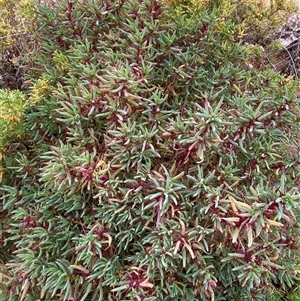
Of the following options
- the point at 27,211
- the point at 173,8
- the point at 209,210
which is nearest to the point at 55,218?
the point at 27,211

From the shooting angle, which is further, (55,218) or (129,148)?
(55,218)

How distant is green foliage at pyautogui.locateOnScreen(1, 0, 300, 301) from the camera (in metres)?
1.88

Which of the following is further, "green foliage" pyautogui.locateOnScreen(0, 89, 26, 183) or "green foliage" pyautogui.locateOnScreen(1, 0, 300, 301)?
"green foliage" pyautogui.locateOnScreen(0, 89, 26, 183)

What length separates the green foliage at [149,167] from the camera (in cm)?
188

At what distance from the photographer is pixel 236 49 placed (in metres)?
2.37

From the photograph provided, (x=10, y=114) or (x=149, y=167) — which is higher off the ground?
(x=149, y=167)

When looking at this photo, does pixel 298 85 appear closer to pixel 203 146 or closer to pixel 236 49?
pixel 236 49

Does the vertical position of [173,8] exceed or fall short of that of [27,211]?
it exceeds it

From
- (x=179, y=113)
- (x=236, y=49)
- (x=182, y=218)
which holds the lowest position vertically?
(x=182, y=218)

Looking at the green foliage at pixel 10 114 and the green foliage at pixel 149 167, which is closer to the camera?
the green foliage at pixel 149 167

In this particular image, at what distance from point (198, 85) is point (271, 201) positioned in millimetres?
780

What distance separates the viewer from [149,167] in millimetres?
1929

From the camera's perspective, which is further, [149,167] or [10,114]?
[10,114]

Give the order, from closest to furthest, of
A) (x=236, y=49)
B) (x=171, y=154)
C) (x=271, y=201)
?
(x=271, y=201), (x=171, y=154), (x=236, y=49)
